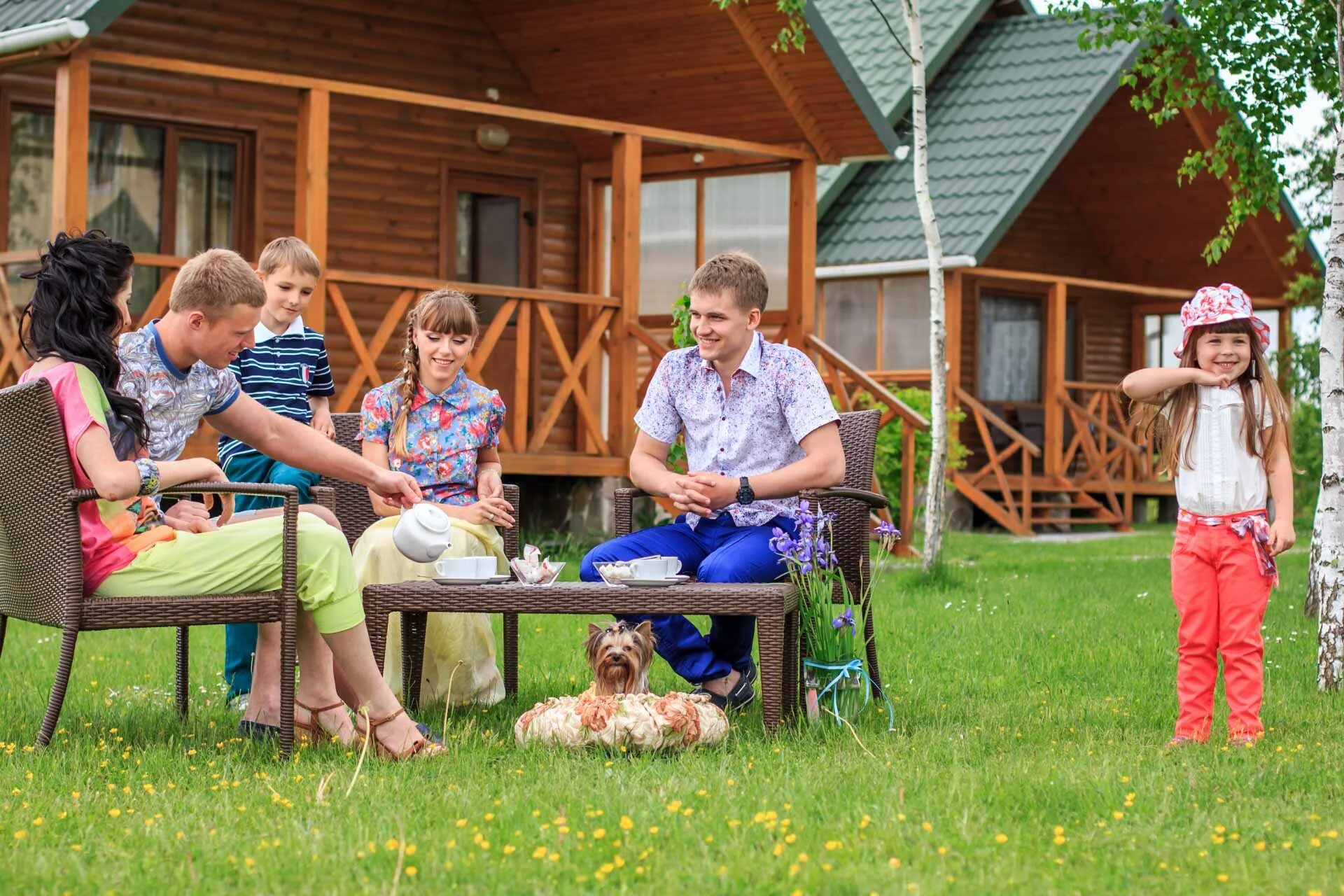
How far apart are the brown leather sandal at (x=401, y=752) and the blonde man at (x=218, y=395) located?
1.48 ft

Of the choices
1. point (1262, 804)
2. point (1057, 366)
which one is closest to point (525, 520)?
point (1057, 366)

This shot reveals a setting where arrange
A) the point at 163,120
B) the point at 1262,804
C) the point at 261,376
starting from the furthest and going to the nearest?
the point at 163,120 < the point at 261,376 < the point at 1262,804

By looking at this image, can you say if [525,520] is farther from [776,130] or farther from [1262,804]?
[1262,804]

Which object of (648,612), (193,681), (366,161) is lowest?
(193,681)

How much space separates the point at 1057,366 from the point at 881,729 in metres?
13.0

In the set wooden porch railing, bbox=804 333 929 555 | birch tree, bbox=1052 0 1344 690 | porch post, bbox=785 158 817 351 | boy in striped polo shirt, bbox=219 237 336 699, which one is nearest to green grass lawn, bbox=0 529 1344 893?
boy in striped polo shirt, bbox=219 237 336 699

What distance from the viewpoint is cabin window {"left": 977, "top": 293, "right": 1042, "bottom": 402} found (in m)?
19.3

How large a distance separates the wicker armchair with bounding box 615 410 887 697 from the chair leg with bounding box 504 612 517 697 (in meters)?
0.49

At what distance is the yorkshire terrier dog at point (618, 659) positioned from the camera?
16.5 feet

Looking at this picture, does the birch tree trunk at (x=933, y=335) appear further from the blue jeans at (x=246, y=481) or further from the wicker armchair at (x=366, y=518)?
the blue jeans at (x=246, y=481)

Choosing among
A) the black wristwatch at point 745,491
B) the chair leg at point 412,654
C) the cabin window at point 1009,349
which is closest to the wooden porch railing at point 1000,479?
the cabin window at point 1009,349

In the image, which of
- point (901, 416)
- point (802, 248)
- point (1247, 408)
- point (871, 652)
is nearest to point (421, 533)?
point (871, 652)

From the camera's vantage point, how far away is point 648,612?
494 cm

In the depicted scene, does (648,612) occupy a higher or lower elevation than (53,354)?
lower
